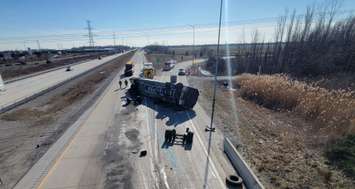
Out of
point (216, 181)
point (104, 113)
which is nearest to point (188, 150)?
point (216, 181)

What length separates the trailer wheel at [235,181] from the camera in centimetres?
669

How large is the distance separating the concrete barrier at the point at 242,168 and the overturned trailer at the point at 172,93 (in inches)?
245

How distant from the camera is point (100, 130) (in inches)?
453

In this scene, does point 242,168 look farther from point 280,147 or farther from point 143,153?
point 143,153

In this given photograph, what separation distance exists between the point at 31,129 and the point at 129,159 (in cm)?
747

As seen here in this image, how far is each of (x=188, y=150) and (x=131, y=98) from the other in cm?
1066

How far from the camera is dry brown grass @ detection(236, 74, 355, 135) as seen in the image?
1110 cm

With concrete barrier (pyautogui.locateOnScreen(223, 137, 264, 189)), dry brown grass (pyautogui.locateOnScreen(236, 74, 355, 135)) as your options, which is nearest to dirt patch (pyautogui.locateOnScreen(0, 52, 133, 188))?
concrete barrier (pyautogui.locateOnScreen(223, 137, 264, 189))

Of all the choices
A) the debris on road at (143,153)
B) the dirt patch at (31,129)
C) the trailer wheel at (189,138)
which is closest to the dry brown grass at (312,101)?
the trailer wheel at (189,138)

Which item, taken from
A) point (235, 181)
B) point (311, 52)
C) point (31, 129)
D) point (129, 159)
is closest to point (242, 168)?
point (235, 181)

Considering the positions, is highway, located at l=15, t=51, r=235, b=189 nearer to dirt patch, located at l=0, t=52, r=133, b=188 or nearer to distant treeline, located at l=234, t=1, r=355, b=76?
dirt patch, located at l=0, t=52, r=133, b=188

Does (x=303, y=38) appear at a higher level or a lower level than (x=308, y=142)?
higher

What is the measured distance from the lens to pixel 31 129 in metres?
12.1

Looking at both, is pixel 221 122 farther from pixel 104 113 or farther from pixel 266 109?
pixel 104 113
